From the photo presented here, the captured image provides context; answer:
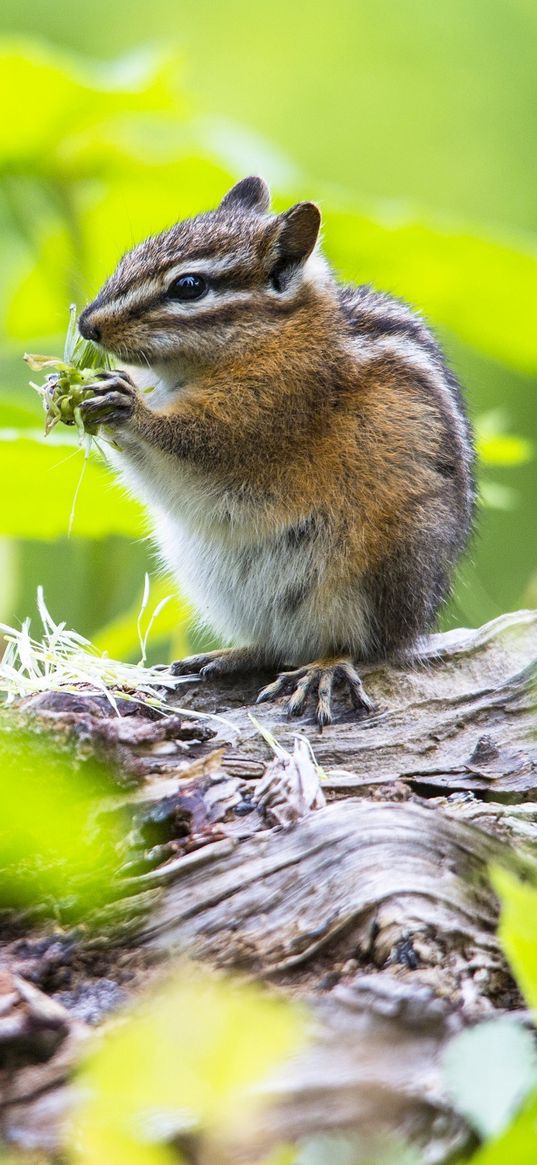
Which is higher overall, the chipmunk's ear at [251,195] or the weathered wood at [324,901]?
the chipmunk's ear at [251,195]

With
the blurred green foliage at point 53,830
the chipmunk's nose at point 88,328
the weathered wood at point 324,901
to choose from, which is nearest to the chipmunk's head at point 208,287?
the chipmunk's nose at point 88,328

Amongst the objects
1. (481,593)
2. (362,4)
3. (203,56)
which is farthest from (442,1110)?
(362,4)

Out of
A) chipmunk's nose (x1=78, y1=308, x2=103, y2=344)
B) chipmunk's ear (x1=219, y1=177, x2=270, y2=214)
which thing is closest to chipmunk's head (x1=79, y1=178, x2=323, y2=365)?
chipmunk's nose (x1=78, y1=308, x2=103, y2=344)

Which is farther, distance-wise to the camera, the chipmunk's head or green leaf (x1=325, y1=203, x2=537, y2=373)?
the chipmunk's head

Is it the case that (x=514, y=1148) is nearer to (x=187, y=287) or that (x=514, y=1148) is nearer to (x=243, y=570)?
(x=243, y=570)

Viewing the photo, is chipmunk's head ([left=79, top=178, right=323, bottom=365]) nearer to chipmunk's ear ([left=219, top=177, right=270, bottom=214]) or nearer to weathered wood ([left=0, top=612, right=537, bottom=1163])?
chipmunk's ear ([left=219, top=177, right=270, bottom=214])

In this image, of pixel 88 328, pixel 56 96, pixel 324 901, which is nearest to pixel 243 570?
pixel 88 328

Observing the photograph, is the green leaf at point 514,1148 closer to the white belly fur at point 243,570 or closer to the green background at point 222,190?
the green background at point 222,190
